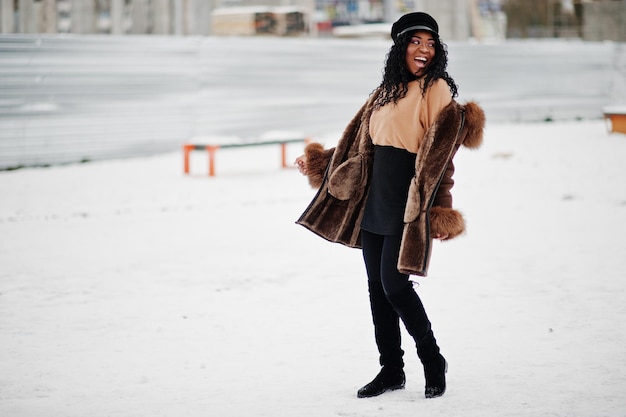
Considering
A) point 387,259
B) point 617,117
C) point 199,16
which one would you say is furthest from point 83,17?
point 387,259

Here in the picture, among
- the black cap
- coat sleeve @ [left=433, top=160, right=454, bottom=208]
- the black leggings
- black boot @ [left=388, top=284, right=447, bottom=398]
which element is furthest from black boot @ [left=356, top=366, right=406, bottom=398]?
the black cap

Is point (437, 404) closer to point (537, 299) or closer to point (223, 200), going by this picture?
point (537, 299)

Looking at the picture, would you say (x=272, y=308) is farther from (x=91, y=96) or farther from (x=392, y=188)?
(x=91, y=96)

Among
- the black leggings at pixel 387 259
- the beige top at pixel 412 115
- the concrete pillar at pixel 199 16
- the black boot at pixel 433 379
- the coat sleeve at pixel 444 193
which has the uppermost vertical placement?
the concrete pillar at pixel 199 16

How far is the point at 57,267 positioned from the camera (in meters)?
7.22

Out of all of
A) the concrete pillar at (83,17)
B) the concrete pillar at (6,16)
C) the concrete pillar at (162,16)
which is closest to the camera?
the concrete pillar at (6,16)

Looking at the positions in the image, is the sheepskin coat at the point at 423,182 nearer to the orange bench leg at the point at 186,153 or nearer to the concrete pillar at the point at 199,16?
the orange bench leg at the point at 186,153

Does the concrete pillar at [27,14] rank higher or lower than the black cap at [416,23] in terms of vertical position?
higher

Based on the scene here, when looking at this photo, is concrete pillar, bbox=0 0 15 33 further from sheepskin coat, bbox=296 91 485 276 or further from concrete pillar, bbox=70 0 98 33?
sheepskin coat, bbox=296 91 485 276

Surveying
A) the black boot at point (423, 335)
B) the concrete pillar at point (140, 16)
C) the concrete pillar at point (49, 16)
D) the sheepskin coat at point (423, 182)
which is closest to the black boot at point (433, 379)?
the black boot at point (423, 335)

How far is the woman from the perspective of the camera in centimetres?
378

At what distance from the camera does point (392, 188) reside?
3.91 meters

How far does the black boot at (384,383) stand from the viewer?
411 cm

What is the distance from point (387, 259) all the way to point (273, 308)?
210 cm
